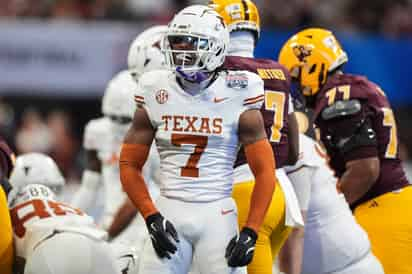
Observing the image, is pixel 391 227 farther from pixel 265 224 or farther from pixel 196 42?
pixel 196 42

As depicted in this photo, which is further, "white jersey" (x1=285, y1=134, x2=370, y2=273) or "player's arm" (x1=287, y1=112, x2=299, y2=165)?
"white jersey" (x1=285, y1=134, x2=370, y2=273)

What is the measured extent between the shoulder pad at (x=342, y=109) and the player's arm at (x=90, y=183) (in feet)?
6.55

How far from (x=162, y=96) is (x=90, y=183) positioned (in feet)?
8.86

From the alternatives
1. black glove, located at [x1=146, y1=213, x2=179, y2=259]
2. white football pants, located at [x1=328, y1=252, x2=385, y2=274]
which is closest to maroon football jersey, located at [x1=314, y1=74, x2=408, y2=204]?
white football pants, located at [x1=328, y1=252, x2=385, y2=274]

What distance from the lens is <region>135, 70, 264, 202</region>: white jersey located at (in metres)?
5.16

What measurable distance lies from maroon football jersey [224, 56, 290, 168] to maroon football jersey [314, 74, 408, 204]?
0.55 meters

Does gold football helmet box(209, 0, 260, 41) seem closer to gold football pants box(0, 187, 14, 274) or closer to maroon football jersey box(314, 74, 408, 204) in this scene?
maroon football jersey box(314, 74, 408, 204)

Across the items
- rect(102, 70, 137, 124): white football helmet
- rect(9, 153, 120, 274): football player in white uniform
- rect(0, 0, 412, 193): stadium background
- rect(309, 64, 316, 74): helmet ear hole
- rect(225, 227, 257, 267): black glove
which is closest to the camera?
rect(225, 227, 257, 267): black glove

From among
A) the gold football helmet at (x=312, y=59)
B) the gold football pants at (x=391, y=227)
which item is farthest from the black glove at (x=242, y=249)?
the gold football helmet at (x=312, y=59)

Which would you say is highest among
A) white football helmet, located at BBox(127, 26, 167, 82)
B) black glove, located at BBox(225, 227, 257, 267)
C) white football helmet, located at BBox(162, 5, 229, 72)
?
white football helmet, located at BBox(162, 5, 229, 72)

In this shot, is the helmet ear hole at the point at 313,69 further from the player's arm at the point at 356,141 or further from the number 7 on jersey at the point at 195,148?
the number 7 on jersey at the point at 195,148

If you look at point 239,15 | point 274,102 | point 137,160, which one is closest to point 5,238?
point 137,160

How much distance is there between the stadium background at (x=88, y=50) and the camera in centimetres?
1198

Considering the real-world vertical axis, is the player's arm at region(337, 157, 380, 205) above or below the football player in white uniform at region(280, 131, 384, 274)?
above
